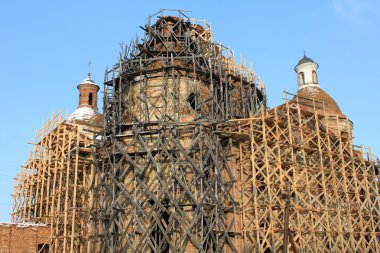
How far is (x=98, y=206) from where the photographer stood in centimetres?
2050

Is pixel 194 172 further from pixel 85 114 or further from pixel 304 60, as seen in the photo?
pixel 304 60

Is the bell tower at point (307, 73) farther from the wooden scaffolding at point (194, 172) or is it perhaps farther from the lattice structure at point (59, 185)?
the lattice structure at point (59, 185)

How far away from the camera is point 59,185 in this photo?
2297 centimetres

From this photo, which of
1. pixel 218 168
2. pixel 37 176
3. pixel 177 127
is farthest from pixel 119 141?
pixel 37 176

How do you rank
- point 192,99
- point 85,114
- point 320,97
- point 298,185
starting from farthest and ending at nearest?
1. point 320,97
2. point 85,114
3. point 192,99
4. point 298,185

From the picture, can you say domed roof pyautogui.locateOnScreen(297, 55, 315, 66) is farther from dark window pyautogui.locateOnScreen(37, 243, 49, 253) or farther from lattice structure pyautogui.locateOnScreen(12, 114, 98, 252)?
dark window pyautogui.locateOnScreen(37, 243, 49, 253)

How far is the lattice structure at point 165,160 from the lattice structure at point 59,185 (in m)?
2.32

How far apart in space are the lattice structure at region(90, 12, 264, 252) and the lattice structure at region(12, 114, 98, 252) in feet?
7.61

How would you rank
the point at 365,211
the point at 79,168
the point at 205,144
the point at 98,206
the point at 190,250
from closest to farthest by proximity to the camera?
the point at 190,250 → the point at 205,144 → the point at 98,206 → the point at 365,211 → the point at 79,168

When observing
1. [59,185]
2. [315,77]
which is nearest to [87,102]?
[59,185]

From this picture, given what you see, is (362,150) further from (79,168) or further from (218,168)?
(79,168)

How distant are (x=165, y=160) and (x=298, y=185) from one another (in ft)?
18.4

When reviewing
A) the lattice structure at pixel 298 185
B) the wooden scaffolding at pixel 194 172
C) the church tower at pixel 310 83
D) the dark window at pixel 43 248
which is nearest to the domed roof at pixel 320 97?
the church tower at pixel 310 83

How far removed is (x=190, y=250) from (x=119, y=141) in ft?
17.6
